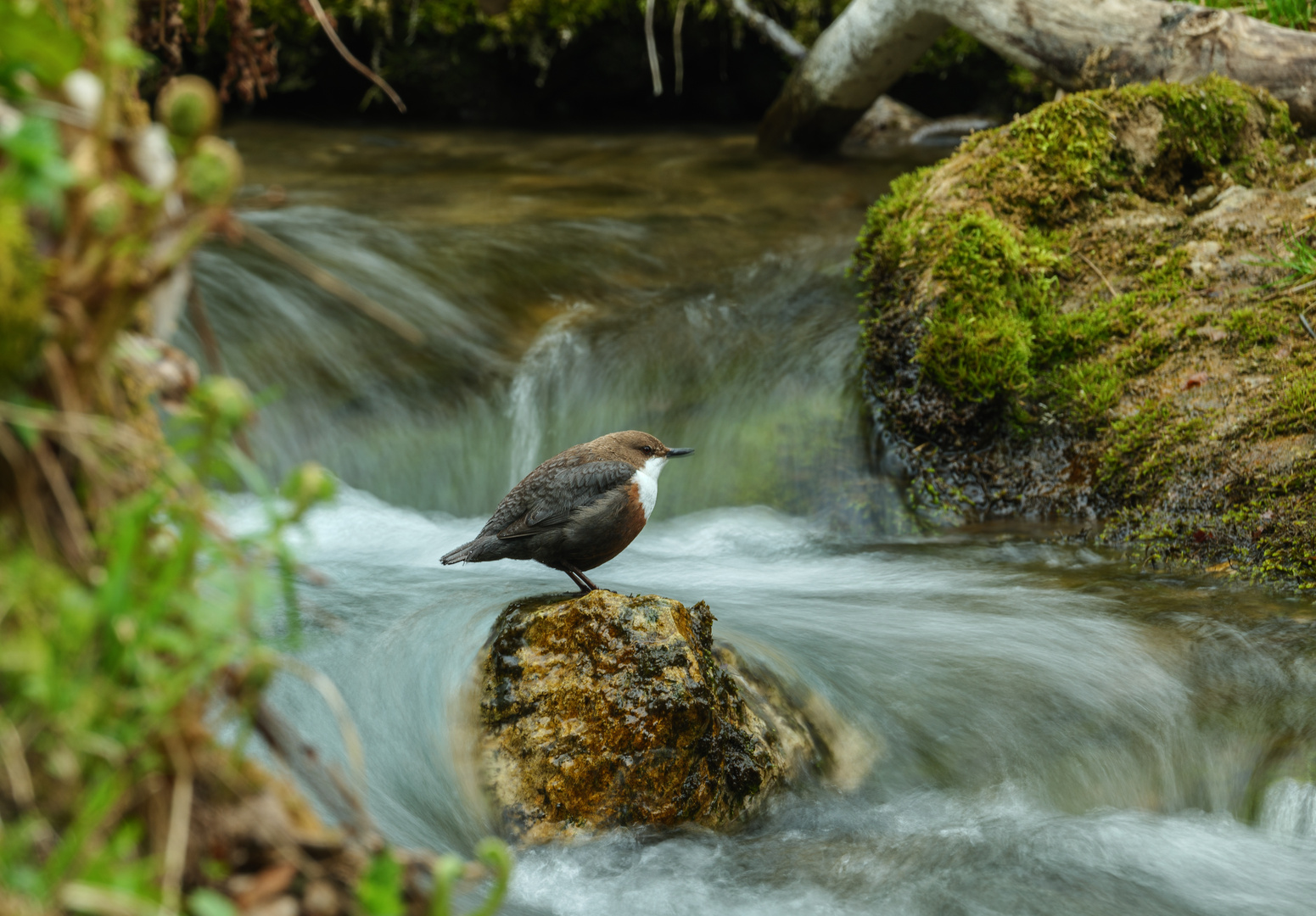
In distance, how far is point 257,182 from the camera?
7727mm

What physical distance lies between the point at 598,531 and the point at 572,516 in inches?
4.4

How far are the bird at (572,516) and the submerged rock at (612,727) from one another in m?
0.40

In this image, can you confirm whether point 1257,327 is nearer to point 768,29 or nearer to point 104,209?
point 104,209

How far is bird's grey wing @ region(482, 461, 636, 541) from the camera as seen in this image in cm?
345

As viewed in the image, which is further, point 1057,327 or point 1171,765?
point 1057,327

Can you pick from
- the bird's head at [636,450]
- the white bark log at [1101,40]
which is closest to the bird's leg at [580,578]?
the bird's head at [636,450]

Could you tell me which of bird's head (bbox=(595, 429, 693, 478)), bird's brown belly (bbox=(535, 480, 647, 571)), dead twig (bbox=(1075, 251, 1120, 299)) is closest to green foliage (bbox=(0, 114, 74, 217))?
bird's brown belly (bbox=(535, 480, 647, 571))

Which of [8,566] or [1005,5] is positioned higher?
[1005,5]

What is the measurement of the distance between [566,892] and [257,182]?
6.84 m

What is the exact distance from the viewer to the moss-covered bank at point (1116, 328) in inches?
162

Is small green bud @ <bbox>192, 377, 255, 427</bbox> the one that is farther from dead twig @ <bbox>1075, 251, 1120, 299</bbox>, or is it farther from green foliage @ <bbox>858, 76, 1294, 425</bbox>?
dead twig @ <bbox>1075, 251, 1120, 299</bbox>

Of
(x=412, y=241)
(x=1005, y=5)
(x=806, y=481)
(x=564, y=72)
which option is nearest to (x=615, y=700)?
(x=806, y=481)

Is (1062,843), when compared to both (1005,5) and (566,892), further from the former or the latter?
(1005,5)

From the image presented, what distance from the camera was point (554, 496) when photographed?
348 cm
